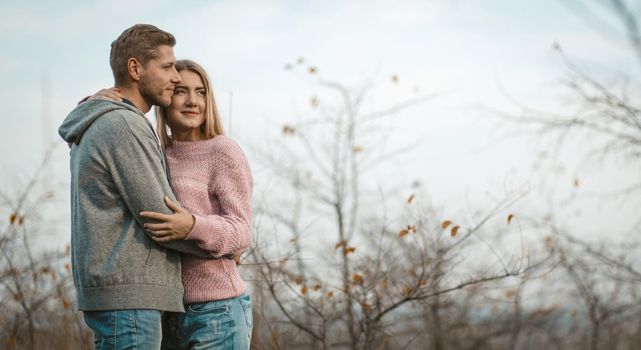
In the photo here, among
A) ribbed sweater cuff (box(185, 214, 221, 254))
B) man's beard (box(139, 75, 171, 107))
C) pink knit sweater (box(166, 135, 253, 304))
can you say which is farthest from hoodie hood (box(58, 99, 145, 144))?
ribbed sweater cuff (box(185, 214, 221, 254))

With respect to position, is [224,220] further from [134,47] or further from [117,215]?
[134,47]

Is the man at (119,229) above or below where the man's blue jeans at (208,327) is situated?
above

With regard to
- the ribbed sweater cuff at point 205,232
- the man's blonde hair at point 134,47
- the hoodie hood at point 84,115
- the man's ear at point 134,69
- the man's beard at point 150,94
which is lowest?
the ribbed sweater cuff at point 205,232

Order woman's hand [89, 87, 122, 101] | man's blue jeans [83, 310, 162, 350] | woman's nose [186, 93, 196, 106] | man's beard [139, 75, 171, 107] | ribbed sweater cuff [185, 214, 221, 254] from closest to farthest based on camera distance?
man's blue jeans [83, 310, 162, 350], ribbed sweater cuff [185, 214, 221, 254], woman's hand [89, 87, 122, 101], man's beard [139, 75, 171, 107], woman's nose [186, 93, 196, 106]

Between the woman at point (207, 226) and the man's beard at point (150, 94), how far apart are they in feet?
0.34

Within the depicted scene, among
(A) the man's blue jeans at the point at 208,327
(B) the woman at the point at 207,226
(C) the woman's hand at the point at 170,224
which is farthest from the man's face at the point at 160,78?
(A) the man's blue jeans at the point at 208,327

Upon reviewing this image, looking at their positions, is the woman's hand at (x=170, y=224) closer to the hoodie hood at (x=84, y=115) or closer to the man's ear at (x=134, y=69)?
the hoodie hood at (x=84, y=115)

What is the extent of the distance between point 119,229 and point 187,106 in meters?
0.63

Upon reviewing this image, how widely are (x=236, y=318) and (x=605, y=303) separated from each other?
948 cm

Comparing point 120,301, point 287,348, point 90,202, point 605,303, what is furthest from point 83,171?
point 605,303

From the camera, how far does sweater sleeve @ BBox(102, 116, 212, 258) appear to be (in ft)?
6.87

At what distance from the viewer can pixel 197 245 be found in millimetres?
2205

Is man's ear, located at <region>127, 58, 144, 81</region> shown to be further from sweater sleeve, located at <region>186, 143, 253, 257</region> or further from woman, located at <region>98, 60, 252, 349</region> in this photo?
sweater sleeve, located at <region>186, 143, 253, 257</region>

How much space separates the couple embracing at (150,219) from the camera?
2.08 metres
